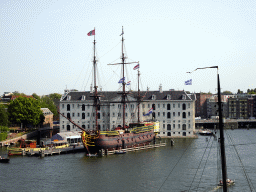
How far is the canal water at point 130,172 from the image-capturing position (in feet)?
159

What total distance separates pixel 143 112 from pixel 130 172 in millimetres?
59573

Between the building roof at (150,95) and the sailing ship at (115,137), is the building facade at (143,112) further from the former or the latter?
the sailing ship at (115,137)

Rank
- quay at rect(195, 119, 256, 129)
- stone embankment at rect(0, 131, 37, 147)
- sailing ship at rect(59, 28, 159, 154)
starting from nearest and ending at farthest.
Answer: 1. sailing ship at rect(59, 28, 159, 154)
2. stone embankment at rect(0, 131, 37, 147)
3. quay at rect(195, 119, 256, 129)

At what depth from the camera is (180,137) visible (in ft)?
364

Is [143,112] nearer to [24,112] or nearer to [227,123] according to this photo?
[24,112]

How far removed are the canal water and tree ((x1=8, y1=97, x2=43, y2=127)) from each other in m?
42.0

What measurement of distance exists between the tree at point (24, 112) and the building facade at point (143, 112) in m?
11.8

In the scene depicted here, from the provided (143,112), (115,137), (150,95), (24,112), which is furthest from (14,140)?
(150,95)

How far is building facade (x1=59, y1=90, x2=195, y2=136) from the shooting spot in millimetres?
113750

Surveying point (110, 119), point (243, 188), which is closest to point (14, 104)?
point (110, 119)

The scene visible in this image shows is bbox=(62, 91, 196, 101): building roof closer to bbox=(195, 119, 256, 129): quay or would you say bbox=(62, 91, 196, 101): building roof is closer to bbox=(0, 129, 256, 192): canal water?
bbox=(0, 129, 256, 192): canal water

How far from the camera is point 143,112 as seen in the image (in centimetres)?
11644

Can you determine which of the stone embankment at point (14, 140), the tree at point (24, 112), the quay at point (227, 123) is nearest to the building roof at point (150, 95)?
the tree at point (24, 112)

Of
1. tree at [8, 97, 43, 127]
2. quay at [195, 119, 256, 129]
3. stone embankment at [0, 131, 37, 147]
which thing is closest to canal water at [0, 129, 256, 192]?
stone embankment at [0, 131, 37, 147]
